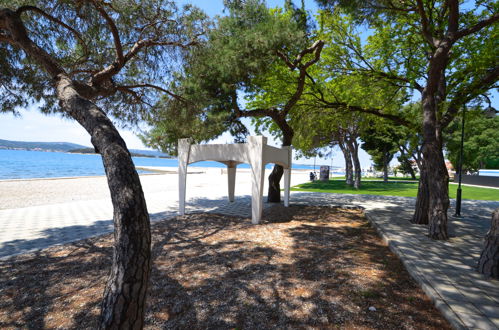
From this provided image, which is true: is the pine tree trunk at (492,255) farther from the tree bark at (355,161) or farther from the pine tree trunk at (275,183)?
the tree bark at (355,161)

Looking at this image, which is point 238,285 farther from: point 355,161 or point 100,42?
point 355,161

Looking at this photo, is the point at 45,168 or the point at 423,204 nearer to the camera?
the point at 423,204

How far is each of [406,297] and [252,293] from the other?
1.99 meters

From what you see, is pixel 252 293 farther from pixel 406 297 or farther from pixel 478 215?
pixel 478 215

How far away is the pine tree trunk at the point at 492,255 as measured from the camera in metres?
3.92

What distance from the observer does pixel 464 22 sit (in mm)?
7387

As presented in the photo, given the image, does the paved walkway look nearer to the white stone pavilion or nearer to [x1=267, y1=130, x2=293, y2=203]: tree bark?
[x1=267, y1=130, x2=293, y2=203]: tree bark

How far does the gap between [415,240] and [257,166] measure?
4.22 m

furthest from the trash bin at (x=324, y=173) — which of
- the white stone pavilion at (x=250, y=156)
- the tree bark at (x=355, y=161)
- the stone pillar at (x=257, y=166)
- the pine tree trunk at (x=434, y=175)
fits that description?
the stone pillar at (x=257, y=166)

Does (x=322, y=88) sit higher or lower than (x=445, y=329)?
higher

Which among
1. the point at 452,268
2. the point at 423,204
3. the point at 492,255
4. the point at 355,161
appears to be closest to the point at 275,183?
the point at 423,204

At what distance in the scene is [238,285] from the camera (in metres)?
3.63

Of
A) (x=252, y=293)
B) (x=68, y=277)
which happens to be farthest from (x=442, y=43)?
(x=68, y=277)

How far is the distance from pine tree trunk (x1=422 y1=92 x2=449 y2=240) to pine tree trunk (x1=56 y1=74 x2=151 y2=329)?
21.3ft
